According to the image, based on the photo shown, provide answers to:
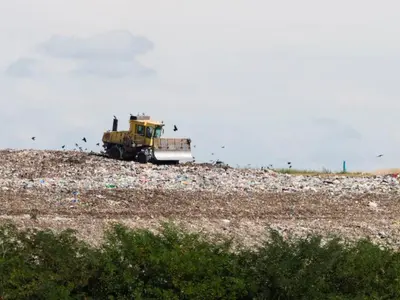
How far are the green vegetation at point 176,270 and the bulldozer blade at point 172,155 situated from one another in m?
26.6

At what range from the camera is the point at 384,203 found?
25.6 m

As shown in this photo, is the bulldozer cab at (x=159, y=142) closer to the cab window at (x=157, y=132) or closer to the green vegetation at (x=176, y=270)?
the cab window at (x=157, y=132)

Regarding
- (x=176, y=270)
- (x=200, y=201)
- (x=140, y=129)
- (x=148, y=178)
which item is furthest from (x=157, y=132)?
(x=176, y=270)

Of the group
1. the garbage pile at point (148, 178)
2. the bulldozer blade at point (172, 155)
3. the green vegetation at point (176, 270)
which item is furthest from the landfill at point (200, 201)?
the green vegetation at point (176, 270)

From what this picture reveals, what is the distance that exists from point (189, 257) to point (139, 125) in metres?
28.6

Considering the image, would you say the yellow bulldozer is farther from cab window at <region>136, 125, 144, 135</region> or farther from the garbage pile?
the garbage pile

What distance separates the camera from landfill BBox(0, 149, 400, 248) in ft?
64.1

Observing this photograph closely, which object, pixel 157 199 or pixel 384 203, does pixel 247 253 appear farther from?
pixel 384 203

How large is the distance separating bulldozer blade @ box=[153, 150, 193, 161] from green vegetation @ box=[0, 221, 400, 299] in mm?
26588

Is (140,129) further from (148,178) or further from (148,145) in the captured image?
(148,178)

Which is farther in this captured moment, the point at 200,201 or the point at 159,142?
the point at 159,142

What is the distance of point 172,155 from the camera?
127ft

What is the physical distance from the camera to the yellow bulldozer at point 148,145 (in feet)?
126

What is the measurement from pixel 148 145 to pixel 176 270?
2810 cm
